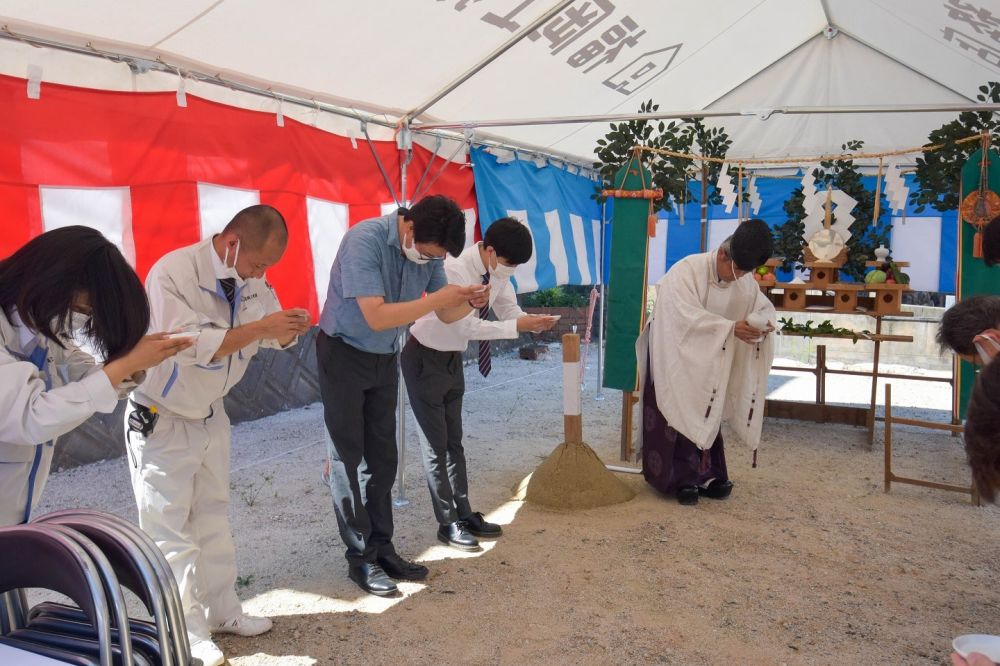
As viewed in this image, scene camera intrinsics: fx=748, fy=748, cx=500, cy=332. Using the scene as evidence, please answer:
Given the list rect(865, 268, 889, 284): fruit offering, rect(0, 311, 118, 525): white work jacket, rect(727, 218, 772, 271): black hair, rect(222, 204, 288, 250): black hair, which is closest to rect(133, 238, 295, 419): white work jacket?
rect(222, 204, 288, 250): black hair

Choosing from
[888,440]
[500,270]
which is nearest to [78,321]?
[500,270]

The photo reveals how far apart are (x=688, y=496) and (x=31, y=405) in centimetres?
344

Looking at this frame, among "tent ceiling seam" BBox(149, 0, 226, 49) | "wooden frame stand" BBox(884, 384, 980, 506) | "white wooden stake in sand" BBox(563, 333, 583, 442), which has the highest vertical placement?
"tent ceiling seam" BBox(149, 0, 226, 49)

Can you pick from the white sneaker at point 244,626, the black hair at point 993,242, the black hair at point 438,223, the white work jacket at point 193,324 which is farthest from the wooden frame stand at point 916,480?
the white work jacket at point 193,324

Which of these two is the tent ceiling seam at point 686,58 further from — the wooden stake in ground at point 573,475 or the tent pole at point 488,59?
the wooden stake in ground at point 573,475

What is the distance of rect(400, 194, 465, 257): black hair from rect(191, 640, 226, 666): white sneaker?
1.46 meters

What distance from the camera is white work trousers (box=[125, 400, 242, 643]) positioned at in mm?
2211

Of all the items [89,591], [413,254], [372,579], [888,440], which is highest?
[413,254]

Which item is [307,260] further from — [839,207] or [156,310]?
[839,207]

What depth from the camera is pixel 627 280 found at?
15.9 ft

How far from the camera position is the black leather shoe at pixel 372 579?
290 cm

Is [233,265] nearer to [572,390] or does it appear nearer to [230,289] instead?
[230,289]

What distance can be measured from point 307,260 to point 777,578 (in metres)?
2.76

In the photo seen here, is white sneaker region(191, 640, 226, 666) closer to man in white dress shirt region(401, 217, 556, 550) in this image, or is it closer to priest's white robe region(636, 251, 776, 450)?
man in white dress shirt region(401, 217, 556, 550)
